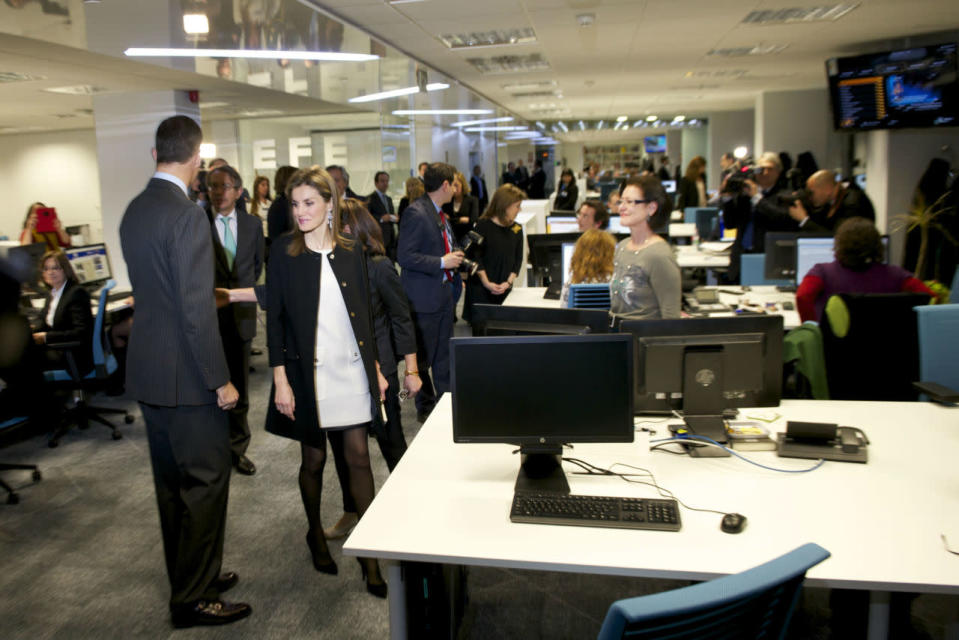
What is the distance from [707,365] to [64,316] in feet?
14.0

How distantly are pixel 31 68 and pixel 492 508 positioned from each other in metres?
6.71

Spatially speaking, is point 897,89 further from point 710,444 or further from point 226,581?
point 226,581

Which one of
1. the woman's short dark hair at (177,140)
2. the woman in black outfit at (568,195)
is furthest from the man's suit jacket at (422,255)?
the woman in black outfit at (568,195)

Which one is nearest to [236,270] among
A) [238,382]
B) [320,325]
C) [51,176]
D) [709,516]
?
[238,382]

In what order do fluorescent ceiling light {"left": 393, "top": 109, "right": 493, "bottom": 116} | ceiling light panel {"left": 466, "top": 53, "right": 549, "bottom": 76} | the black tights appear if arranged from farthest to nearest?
ceiling light panel {"left": 466, "top": 53, "right": 549, "bottom": 76}
fluorescent ceiling light {"left": 393, "top": 109, "right": 493, "bottom": 116}
the black tights

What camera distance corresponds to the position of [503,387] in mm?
2152

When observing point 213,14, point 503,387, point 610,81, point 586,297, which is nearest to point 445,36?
point 213,14

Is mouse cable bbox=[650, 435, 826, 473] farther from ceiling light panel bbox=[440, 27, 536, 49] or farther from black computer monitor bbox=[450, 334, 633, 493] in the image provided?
ceiling light panel bbox=[440, 27, 536, 49]

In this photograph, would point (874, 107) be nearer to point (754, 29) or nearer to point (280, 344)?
Answer: point (754, 29)

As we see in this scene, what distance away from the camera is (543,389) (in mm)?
2145

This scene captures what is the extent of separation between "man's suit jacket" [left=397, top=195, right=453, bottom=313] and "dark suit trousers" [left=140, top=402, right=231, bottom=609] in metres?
2.09

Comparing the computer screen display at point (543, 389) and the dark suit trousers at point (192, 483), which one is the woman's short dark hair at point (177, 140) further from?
the computer screen display at point (543, 389)

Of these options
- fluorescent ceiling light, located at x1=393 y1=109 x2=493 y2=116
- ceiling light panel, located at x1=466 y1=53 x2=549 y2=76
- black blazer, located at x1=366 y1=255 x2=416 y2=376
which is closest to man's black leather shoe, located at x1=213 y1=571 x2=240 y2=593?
black blazer, located at x1=366 y1=255 x2=416 y2=376

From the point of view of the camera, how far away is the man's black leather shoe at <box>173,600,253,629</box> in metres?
2.59
